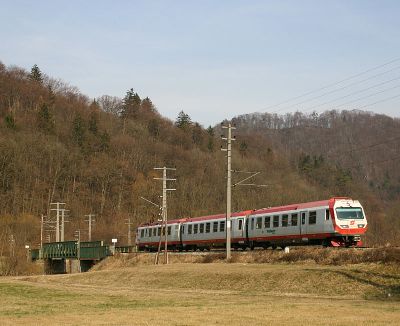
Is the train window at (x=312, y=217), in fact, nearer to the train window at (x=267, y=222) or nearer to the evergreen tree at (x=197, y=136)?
the train window at (x=267, y=222)

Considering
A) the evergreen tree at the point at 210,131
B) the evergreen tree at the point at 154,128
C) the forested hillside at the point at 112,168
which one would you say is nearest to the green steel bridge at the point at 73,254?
the forested hillside at the point at 112,168

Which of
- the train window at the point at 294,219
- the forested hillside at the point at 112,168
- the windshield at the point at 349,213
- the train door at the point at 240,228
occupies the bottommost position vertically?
the train door at the point at 240,228

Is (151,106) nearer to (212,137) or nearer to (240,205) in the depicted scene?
(212,137)

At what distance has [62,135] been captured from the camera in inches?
5458

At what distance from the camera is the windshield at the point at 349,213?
1708 inches

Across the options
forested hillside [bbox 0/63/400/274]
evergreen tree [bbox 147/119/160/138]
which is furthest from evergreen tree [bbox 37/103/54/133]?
evergreen tree [bbox 147/119/160/138]

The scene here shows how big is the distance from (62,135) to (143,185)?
868 inches

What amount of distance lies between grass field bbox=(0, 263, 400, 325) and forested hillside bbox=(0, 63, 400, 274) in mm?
51171

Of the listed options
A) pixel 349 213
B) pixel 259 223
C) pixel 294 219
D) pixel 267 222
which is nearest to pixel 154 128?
pixel 259 223

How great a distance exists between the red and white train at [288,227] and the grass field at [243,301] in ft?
16.5

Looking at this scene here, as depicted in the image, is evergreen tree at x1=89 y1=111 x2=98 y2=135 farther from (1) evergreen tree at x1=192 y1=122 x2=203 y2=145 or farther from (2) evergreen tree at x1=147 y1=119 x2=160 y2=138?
(1) evergreen tree at x1=192 y1=122 x2=203 y2=145

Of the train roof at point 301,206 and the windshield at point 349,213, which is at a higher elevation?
the train roof at point 301,206

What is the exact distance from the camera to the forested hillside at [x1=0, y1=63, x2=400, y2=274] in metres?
115

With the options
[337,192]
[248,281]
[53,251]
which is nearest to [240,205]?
[337,192]
